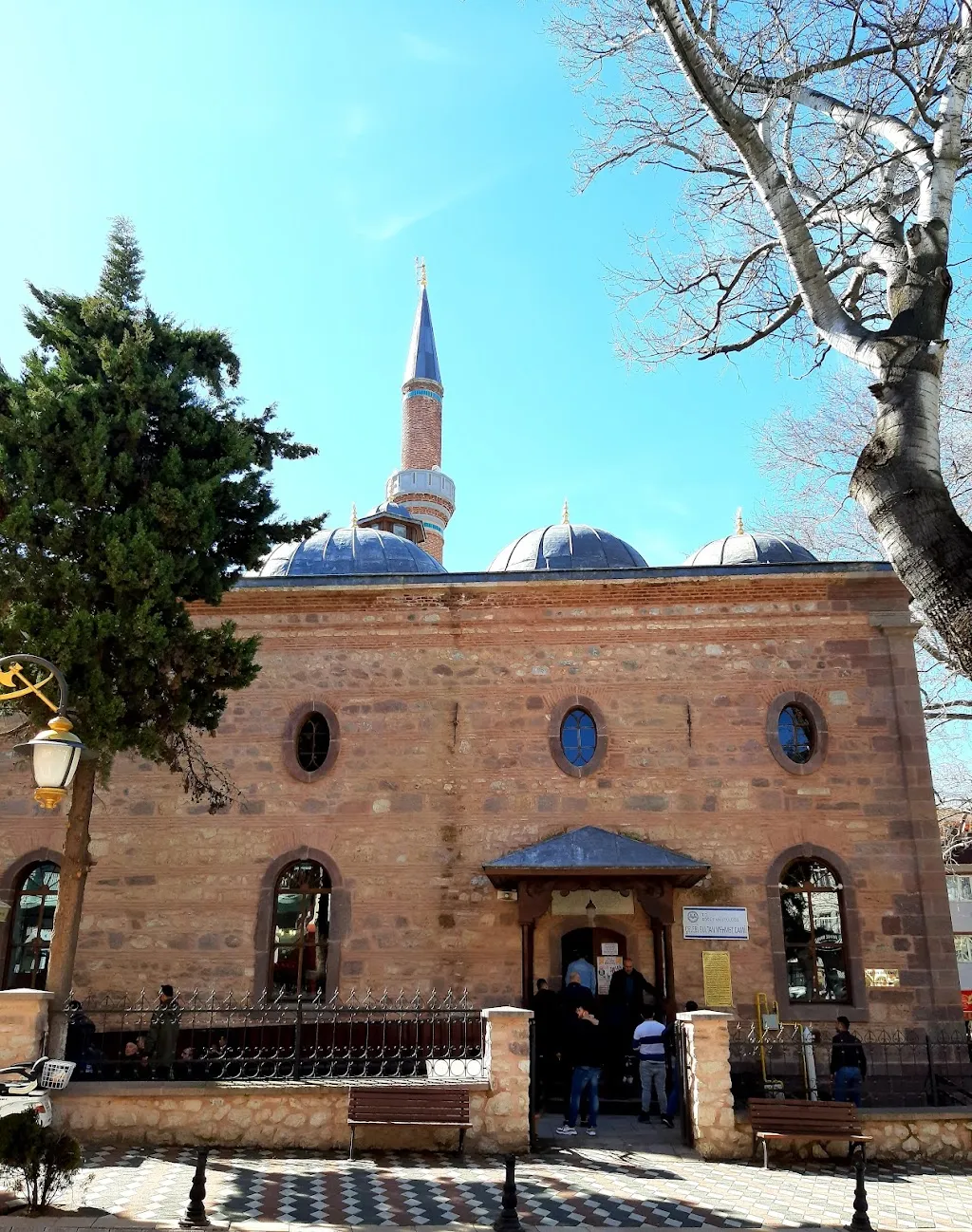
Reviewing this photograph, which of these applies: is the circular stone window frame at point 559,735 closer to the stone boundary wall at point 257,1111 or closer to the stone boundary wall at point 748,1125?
the stone boundary wall at point 748,1125

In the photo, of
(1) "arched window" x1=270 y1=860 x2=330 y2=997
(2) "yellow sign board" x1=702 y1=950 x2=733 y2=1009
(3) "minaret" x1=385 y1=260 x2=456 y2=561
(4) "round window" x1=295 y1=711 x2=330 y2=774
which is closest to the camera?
(2) "yellow sign board" x1=702 y1=950 x2=733 y2=1009

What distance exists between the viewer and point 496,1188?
7.10 metres

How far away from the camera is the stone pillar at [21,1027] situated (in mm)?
8070

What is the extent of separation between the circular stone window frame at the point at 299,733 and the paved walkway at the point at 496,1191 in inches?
202

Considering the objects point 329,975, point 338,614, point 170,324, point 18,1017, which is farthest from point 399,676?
point 18,1017

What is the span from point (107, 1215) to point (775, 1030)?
295 inches

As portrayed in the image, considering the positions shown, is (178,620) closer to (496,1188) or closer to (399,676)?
(399,676)

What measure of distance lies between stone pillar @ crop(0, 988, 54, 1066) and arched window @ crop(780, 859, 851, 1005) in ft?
25.7

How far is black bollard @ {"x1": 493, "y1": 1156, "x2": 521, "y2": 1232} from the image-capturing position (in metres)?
5.86

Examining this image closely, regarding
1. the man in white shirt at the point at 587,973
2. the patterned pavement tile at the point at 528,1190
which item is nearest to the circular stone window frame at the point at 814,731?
the man in white shirt at the point at 587,973

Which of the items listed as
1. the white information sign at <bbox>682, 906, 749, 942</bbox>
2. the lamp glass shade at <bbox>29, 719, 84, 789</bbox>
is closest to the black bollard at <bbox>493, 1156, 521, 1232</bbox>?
the lamp glass shade at <bbox>29, 719, 84, 789</bbox>

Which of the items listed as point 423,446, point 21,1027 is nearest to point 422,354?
Result: point 423,446

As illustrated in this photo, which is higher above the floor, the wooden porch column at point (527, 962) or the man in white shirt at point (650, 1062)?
the wooden porch column at point (527, 962)

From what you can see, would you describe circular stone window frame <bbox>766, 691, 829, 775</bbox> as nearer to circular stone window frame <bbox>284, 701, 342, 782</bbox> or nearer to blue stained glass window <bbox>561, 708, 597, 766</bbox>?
blue stained glass window <bbox>561, 708, 597, 766</bbox>
